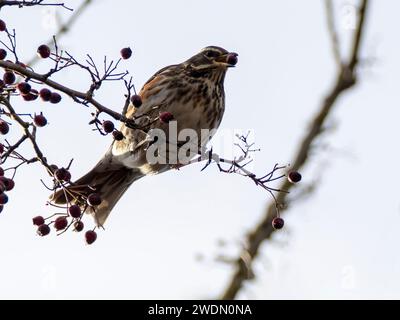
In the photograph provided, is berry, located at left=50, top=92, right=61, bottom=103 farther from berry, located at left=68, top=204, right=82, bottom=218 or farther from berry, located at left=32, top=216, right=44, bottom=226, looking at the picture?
berry, located at left=32, top=216, right=44, bottom=226

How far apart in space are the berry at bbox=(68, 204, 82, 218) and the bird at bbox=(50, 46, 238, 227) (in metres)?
2.01

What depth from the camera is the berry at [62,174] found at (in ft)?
11.8

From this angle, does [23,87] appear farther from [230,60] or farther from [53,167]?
[230,60]

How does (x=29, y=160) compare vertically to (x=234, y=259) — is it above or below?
above

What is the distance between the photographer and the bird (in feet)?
20.0

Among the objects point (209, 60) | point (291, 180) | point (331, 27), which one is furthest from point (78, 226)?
point (331, 27)

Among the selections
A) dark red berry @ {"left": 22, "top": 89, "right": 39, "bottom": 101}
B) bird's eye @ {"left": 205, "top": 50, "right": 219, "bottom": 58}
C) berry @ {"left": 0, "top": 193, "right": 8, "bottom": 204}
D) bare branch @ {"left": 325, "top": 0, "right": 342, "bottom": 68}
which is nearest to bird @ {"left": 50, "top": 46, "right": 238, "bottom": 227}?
bird's eye @ {"left": 205, "top": 50, "right": 219, "bottom": 58}

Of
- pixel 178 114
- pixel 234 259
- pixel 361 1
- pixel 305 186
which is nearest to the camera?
pixel 178 114

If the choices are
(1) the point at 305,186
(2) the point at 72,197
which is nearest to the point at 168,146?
(2) the point at 72,197

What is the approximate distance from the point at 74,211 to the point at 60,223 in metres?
0.18

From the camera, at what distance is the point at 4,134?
3711mm

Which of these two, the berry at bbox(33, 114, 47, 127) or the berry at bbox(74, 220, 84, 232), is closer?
the berry at bbox(33, 114, 47, 127)
